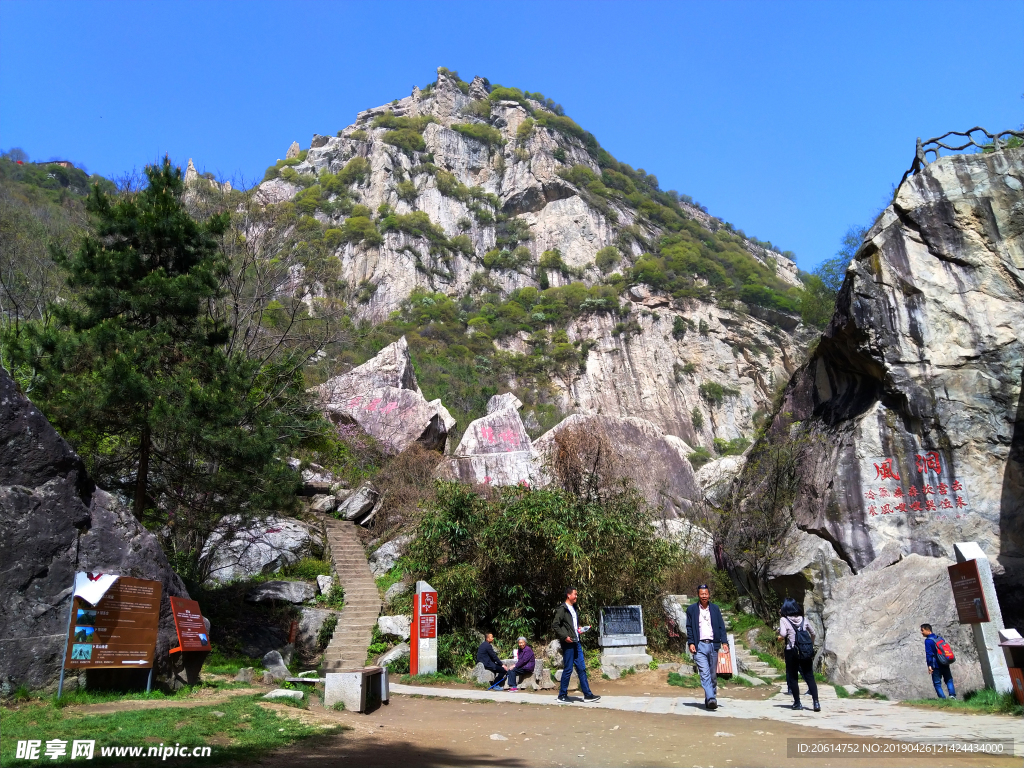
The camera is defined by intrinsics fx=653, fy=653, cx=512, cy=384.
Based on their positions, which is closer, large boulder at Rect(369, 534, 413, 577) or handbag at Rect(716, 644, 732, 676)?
handbag at Rect(716, 644, 732, 676)

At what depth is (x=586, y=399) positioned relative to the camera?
5144cm

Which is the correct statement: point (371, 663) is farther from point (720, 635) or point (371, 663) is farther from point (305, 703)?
point (720, 635)

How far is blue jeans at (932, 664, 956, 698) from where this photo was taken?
8.00 metres

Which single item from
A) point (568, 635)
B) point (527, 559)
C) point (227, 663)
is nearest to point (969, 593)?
point (568, 635)

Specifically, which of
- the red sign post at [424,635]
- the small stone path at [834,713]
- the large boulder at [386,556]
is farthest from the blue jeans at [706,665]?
the large boulder at [386,556]

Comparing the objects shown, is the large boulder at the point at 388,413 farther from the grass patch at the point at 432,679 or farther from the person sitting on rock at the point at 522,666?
the person sitting on rock at the point at 522,666

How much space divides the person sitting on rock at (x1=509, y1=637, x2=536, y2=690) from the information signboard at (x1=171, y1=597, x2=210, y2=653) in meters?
4.22

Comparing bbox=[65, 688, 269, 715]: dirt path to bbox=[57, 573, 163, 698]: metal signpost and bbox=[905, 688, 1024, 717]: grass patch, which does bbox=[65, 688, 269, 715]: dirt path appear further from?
bbox=[905, 688, 1024, 717]: grass patch

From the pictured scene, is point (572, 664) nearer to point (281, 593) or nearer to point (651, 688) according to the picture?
point (651, 688)

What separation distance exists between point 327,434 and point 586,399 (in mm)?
38342

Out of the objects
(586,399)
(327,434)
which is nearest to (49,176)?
(586,399)

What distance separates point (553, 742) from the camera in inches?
225

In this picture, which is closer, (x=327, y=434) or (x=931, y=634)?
(x=931, y=634)

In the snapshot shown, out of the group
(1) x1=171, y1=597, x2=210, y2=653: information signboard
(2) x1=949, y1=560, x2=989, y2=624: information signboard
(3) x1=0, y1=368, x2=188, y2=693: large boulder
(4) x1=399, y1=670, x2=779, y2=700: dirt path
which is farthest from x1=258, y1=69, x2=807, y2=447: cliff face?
(3) x1=0, y1=368, x2=188, y2=693: large boulder
